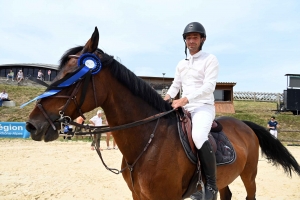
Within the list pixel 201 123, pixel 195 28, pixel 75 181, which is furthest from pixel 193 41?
pixel 75 181

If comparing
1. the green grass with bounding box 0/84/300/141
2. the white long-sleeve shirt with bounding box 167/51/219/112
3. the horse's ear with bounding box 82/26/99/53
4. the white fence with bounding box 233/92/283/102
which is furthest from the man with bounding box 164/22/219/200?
the white fence with bounding box 233/92/283/102

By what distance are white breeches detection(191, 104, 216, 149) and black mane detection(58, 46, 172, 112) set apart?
416 millimetres

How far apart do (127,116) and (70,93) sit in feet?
2.25

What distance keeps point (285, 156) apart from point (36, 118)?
4796 mm

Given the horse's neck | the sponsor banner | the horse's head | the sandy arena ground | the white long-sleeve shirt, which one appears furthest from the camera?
the sponsor banner

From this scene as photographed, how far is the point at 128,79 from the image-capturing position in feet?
9.37

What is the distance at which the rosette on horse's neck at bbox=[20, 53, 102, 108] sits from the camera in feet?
8.09

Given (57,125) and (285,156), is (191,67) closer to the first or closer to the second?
(57,125)

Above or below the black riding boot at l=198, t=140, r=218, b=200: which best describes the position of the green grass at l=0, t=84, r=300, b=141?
below

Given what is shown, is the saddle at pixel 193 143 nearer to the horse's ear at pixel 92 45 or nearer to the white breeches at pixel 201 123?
the white breeches at pixel 201 123

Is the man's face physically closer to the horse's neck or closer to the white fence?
the horse's neck

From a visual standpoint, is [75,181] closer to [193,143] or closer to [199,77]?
[193,143]

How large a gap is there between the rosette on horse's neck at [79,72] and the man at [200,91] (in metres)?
1.07

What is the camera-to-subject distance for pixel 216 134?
3.76 m
